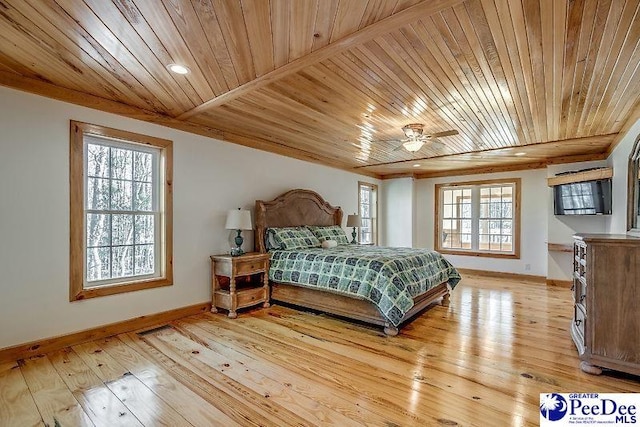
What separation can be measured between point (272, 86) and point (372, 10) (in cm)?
124

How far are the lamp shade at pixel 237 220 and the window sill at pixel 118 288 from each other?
96cm

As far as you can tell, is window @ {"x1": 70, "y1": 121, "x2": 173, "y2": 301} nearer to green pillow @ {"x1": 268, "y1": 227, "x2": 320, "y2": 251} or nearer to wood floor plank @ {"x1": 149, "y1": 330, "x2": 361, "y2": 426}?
wood floor plank @ {"x1": 149, "y1": 330, "x2": 361, "y2": 426}

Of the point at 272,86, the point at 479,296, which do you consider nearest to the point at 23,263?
the point at 272,86

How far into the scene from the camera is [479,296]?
4941 millimetres

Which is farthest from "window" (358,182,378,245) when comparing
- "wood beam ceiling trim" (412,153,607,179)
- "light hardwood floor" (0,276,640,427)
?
"light hardwood floor" (0,276,640,427)

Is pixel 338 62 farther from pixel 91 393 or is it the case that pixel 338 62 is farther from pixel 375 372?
pixel 91 393

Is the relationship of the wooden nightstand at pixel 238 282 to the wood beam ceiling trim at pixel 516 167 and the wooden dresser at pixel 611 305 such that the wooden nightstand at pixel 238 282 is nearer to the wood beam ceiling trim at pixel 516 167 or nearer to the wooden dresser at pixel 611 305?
the wooden dresser at pixel 611 305

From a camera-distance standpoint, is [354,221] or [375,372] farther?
[354,221]

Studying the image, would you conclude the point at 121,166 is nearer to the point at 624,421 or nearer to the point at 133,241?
the point at 133,241

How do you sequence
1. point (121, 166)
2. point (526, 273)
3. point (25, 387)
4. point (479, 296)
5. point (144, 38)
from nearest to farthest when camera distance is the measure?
point (144, 38), point (25, 387), point (121, 166), point (479, 296), point (526, 273)

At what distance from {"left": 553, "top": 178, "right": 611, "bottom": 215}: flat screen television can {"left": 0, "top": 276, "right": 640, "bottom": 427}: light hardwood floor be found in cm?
231

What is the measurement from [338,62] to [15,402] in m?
3.21

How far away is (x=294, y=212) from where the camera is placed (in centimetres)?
525

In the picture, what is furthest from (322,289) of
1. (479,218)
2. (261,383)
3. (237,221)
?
(479,218)
